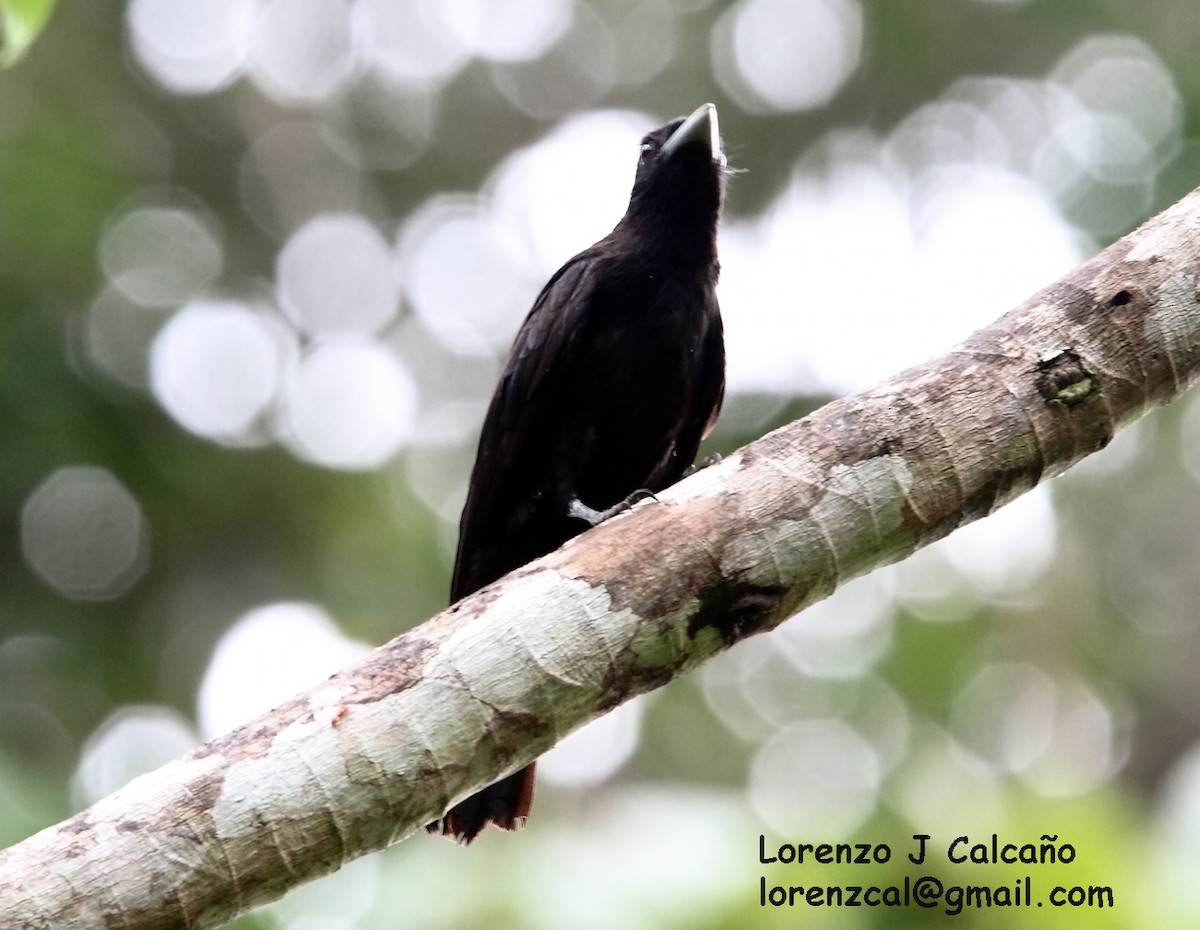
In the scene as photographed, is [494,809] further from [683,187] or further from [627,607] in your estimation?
[683,187]

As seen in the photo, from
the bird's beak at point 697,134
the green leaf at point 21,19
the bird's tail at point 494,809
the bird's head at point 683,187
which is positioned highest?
the bird's beak at point 697,134

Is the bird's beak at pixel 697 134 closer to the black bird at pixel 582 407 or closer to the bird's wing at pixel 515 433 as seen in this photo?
the black bird at pixel 582 407

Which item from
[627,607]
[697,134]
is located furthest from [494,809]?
[697,134]

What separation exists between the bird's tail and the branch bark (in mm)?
1003

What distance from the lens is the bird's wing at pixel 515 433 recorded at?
371 cm

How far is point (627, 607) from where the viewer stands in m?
2.55

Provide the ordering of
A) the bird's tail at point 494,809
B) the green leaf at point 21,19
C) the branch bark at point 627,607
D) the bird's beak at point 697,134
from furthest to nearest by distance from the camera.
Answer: the bird's beak at point 697,134
the bird's tail at point 494,809
the green leaf at point 21,19
the branch bark at point 627,607

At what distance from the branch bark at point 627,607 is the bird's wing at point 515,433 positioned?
41.0 inches

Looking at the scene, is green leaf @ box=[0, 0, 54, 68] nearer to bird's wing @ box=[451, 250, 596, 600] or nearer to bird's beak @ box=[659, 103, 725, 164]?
bird's wing @ box=[451, 250, 596, 600]

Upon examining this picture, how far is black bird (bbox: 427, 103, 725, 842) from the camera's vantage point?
3.73m

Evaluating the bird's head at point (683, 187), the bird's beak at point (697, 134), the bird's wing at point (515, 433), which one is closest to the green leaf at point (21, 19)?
the bird's wing at point (515, 433)

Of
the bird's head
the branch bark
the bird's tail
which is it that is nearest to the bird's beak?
the bird's head

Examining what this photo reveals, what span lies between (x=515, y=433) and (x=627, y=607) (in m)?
1.24

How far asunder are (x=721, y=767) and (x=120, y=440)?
3.97 m
